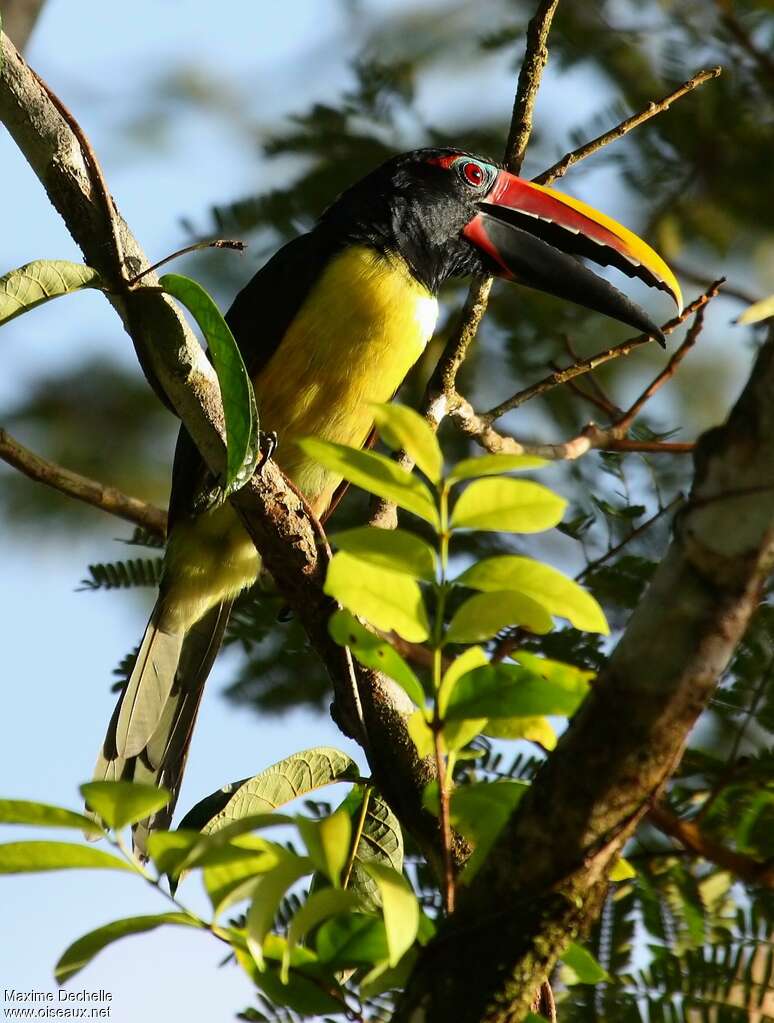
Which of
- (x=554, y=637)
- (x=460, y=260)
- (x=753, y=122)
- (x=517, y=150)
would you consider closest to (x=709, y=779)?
(x=554, y=637)

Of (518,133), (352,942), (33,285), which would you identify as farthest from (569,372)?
(352,942)

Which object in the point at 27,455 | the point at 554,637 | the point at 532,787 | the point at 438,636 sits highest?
the point at 27,455

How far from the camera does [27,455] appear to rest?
116 inches

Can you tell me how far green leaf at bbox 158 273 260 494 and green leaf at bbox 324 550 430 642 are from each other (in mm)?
497

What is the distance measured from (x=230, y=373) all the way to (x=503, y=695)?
0.65 meters

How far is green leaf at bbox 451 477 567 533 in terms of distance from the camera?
131 cm

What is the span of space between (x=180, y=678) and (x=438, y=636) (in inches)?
92.9

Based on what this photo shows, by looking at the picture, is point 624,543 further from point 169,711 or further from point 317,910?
point 317,910

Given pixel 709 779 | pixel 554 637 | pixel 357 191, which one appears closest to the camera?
pixel 709 779

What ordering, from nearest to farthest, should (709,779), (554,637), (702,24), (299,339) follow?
1. (709,779)
2. (554,637)
3. (299,339)
4. (702,24)

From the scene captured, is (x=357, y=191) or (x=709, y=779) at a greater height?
(x=357, y=191)

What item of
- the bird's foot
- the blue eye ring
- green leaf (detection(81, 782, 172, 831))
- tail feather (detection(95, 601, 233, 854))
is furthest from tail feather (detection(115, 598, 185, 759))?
green leaf (detection(81, 782, 172, 831))

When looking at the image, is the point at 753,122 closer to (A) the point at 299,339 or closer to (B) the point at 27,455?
(A) the point at 299,339

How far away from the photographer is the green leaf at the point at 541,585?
1.33 meters
